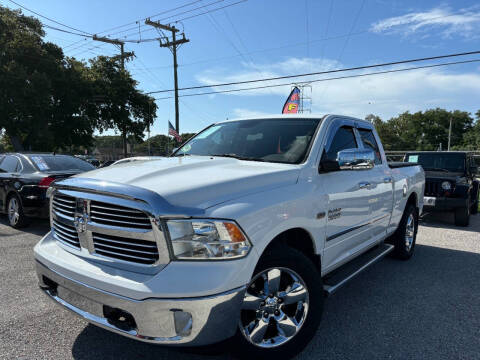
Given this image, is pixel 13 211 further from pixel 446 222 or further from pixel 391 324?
pixel 446 222

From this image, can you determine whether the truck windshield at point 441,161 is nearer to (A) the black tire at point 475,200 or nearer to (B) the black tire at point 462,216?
(A) the black tire at point 475,200

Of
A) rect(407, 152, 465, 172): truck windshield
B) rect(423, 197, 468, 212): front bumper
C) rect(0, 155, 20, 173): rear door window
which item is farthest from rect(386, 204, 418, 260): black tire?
rect(0, 155, 20, 173): rear door window

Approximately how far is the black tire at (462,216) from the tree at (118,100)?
87.8 ft

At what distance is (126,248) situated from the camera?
208cm

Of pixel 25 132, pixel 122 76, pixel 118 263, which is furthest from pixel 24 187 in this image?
pixel 122 76

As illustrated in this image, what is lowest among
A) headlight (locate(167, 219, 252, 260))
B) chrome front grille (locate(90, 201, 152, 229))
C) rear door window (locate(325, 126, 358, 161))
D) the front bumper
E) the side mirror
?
the front bumper

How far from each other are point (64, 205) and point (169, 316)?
1.21m

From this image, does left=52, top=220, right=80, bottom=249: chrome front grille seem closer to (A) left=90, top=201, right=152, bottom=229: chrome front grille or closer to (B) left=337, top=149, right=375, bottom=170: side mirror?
(A) left=90, top=201, right=152, bottom=229: chrome front grille

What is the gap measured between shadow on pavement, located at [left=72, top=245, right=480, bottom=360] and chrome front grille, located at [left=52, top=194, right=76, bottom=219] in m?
1.05

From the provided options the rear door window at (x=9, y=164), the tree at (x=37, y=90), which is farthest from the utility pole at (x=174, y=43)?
the rear door window at (x=9, y=164)

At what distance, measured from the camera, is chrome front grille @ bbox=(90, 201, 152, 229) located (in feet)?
6.51

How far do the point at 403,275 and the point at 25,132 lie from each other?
26404 mm

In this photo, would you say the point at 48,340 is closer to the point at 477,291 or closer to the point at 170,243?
the point at 170,243

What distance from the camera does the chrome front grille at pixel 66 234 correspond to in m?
2.40
